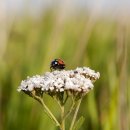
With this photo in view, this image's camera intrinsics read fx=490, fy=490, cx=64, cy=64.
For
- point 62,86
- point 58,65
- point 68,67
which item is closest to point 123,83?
point 58,65

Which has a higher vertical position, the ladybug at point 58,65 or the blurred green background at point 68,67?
the blurred green background at point 68,67

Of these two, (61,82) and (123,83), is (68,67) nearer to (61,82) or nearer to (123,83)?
(123,83)

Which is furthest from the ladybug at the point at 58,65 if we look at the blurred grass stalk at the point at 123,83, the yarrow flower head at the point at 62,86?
the blurred grass stalk at the point at 123,83

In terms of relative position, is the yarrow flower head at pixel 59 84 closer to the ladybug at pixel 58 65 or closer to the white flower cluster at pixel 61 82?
the white flower cluster at pixel 61 82

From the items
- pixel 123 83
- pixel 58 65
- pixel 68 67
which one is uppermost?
pixel 68 67

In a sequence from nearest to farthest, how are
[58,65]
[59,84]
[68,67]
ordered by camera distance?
[59,84] → [58,65] → [68,67]

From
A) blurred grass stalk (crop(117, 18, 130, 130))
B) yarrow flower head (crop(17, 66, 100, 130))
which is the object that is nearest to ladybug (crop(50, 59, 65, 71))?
yarrow flower head (crop(17, 66, 100, 130))

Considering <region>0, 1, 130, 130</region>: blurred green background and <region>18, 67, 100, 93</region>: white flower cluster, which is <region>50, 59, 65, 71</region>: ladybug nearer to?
<region>18, 67, 100, 93</region>: white flower cluster
